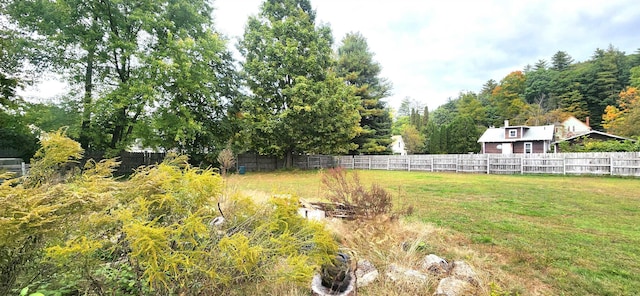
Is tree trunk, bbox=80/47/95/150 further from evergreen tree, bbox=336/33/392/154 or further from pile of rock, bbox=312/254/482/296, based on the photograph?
evergreen tree, bbox=336/33/392/154

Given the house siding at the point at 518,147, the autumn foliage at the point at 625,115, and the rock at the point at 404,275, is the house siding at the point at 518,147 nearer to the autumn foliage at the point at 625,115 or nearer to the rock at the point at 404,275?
the autumn foliage at the point at 625,115

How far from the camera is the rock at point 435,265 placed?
2.47 metres

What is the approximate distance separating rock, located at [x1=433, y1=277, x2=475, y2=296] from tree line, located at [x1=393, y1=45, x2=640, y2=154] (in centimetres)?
2793

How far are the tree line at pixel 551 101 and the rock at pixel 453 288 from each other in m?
27.9

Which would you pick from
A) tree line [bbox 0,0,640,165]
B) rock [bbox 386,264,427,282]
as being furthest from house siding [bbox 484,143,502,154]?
rock [bbox 386,264,427,282]

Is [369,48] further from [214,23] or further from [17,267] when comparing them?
[17,267]

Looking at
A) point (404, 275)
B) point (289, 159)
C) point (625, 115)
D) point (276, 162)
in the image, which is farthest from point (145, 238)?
point (625, 115)

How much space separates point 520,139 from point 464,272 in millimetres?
25500

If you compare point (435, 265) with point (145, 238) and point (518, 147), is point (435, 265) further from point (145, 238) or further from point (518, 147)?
point (518, 147)

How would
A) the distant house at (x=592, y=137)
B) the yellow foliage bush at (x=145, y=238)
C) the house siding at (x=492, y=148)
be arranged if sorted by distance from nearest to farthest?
the yellow foliage bush at (x=145, y=238) < the distant house at (x=592, y=137) < the house siding at (x=492, y=148)

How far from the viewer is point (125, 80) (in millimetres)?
12484

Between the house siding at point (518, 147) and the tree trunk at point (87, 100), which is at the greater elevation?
the tree trunk at point (87, 100)

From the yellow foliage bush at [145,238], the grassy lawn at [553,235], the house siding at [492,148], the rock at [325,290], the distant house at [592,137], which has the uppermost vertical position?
the distant house at [592,137]

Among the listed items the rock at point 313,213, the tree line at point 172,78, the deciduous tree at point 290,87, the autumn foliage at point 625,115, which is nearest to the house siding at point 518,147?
the autumn foliage at point 625,115
